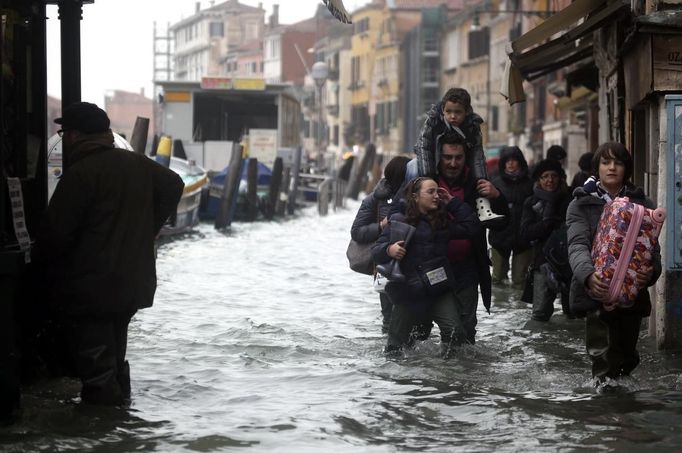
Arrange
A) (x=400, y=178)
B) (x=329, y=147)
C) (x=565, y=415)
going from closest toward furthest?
(x=565, y=415)
(x=400, y=178)
(x=329, y=147)

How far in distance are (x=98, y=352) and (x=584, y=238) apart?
8.56ft

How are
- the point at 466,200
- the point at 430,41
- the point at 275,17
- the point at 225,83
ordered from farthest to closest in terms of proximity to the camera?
the point at 275,17
the point at 430,41
the point at 225,83
the point at 466,200

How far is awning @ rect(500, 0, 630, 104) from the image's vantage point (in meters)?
14.7

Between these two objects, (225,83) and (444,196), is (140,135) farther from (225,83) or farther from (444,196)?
(444,196)

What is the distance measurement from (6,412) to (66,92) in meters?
2.34

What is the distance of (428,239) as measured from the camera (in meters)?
9.20

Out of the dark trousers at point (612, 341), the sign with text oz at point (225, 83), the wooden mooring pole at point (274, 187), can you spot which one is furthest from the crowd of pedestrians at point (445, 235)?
the sign with text oz at point (225, 83)

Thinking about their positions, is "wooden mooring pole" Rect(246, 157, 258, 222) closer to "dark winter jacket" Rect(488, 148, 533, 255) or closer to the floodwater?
"dark winter jacket" Rect(488, 148, 533, 255)

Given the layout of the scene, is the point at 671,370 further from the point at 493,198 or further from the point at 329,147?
the point at 329,147

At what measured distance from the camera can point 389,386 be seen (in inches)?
354

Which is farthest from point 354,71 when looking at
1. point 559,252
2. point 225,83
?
point 559,252

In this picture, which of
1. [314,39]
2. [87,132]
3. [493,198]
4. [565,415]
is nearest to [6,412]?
[87,132]

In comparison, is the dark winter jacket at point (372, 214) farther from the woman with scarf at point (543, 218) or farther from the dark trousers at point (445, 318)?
the woman with scarf at point (543, 218)

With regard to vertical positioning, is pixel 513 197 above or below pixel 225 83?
below
